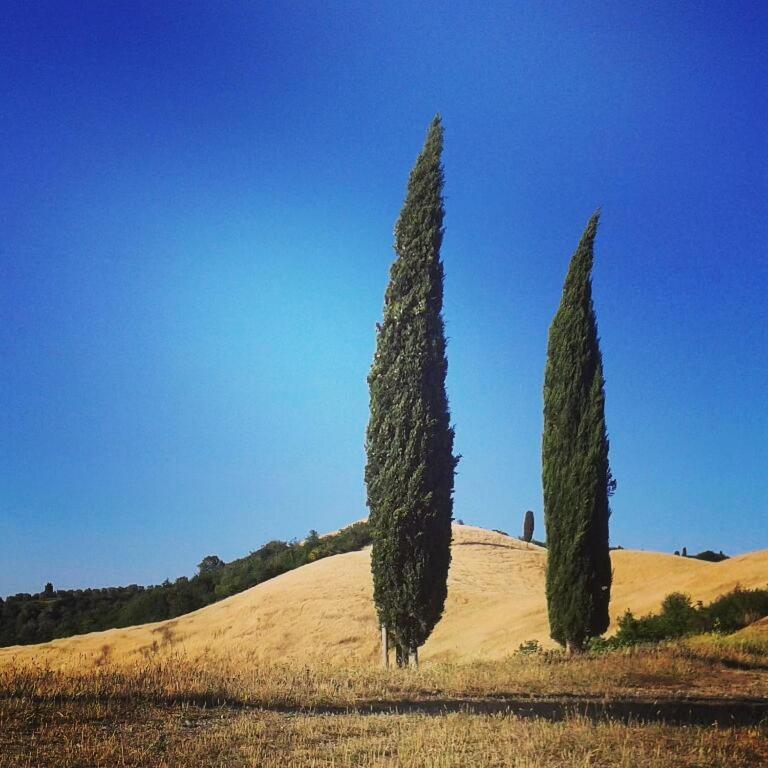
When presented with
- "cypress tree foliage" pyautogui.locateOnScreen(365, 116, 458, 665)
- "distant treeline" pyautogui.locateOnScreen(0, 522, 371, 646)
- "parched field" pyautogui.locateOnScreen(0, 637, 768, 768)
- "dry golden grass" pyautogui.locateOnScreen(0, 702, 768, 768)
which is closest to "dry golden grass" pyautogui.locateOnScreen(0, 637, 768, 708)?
"parched field" pyautogui.locateOnScreen(0, 637, 768, 768)

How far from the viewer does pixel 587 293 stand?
23.1m

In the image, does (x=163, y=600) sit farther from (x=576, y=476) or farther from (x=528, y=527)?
(x=576, y=476)

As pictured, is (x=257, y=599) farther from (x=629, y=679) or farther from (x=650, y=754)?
(x=650, y=754)

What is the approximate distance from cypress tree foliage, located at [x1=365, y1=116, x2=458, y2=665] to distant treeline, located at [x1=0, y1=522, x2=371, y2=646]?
84.4 feet

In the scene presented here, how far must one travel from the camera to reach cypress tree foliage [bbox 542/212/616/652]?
70.1ft

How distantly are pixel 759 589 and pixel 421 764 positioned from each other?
2077cm

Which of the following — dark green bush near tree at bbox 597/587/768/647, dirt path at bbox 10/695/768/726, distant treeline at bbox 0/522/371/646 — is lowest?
dirt path at bbox 10/695/768/726

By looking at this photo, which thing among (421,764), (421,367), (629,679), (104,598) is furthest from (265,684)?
(104,598)

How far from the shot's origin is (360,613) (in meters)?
29.0

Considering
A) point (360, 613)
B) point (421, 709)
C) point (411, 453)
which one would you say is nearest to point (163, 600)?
point (360, 613)

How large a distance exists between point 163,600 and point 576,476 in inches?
1321

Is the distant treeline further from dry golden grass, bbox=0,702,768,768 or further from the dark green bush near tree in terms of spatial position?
dry golden grass, bbox=0,702,768,768

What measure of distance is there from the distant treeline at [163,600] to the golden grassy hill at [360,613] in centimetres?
1081

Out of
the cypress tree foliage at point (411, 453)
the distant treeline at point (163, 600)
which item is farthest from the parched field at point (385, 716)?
the distant treeline at point (163, 600)
